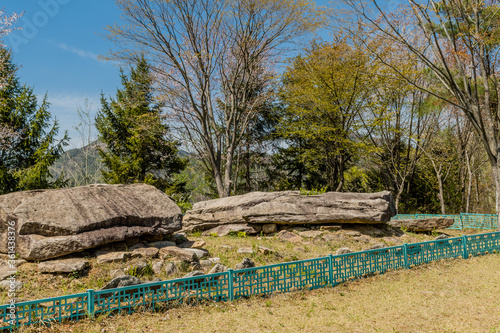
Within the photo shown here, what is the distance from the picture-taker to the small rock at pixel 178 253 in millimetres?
7352

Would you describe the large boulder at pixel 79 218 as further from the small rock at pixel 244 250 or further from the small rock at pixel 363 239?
the small rock at pixel 363 239

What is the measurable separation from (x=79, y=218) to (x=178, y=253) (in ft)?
7.73

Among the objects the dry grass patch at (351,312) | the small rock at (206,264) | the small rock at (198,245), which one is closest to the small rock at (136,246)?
the small rock at (198,245)

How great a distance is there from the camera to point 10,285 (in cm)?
552

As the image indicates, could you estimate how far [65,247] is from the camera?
6.75 m

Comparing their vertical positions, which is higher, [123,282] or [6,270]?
[6,270]

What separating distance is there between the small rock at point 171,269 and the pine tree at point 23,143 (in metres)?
12.2

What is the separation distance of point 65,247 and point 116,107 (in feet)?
50.1

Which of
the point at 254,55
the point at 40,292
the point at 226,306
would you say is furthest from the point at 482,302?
the point at 254,55

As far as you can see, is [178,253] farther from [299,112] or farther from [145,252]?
[299,112]

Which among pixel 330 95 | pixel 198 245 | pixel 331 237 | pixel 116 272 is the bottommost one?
pixel 331 237

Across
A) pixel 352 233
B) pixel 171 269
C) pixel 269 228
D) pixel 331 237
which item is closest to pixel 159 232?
pixel 171 269

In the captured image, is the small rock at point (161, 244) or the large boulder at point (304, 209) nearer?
the small rock at point (161, 244)

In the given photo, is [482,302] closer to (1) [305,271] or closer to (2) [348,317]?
(2) [348,317]
